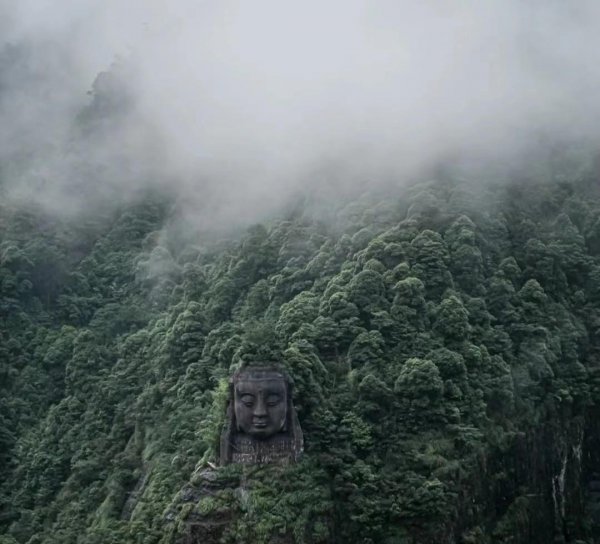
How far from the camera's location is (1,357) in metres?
52.6

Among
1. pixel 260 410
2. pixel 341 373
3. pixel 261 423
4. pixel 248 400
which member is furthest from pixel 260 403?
pixel 341 373

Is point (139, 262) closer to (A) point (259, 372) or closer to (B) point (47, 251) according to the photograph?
(B) point (47, 251)

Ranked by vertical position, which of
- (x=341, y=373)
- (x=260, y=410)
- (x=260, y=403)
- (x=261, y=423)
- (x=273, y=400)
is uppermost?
(x=341, y=373)

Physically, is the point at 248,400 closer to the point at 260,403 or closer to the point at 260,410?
the point at 260,403

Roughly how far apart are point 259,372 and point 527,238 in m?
18.4

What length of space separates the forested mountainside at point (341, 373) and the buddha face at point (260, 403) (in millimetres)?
909

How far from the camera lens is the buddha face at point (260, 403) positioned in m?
37.8

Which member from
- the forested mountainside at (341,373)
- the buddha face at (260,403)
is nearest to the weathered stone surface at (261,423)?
the buddha face at (260,403)

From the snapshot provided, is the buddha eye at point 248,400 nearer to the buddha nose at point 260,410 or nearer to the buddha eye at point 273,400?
the buddha nose at point 260,410

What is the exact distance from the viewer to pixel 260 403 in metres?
37.8

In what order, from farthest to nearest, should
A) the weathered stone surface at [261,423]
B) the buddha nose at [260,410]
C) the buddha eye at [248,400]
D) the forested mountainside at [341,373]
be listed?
the forested mountainside at [341,373] → the buddha eye at [248,400] → the weathered stone surface at [261,423] → the buddha nose at [260,410]

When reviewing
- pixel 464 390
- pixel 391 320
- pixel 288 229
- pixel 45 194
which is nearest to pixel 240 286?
pixel 288 229

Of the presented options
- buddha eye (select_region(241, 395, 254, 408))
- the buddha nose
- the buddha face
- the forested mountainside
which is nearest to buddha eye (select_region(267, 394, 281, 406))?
the buddha face

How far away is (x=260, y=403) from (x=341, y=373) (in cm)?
531
